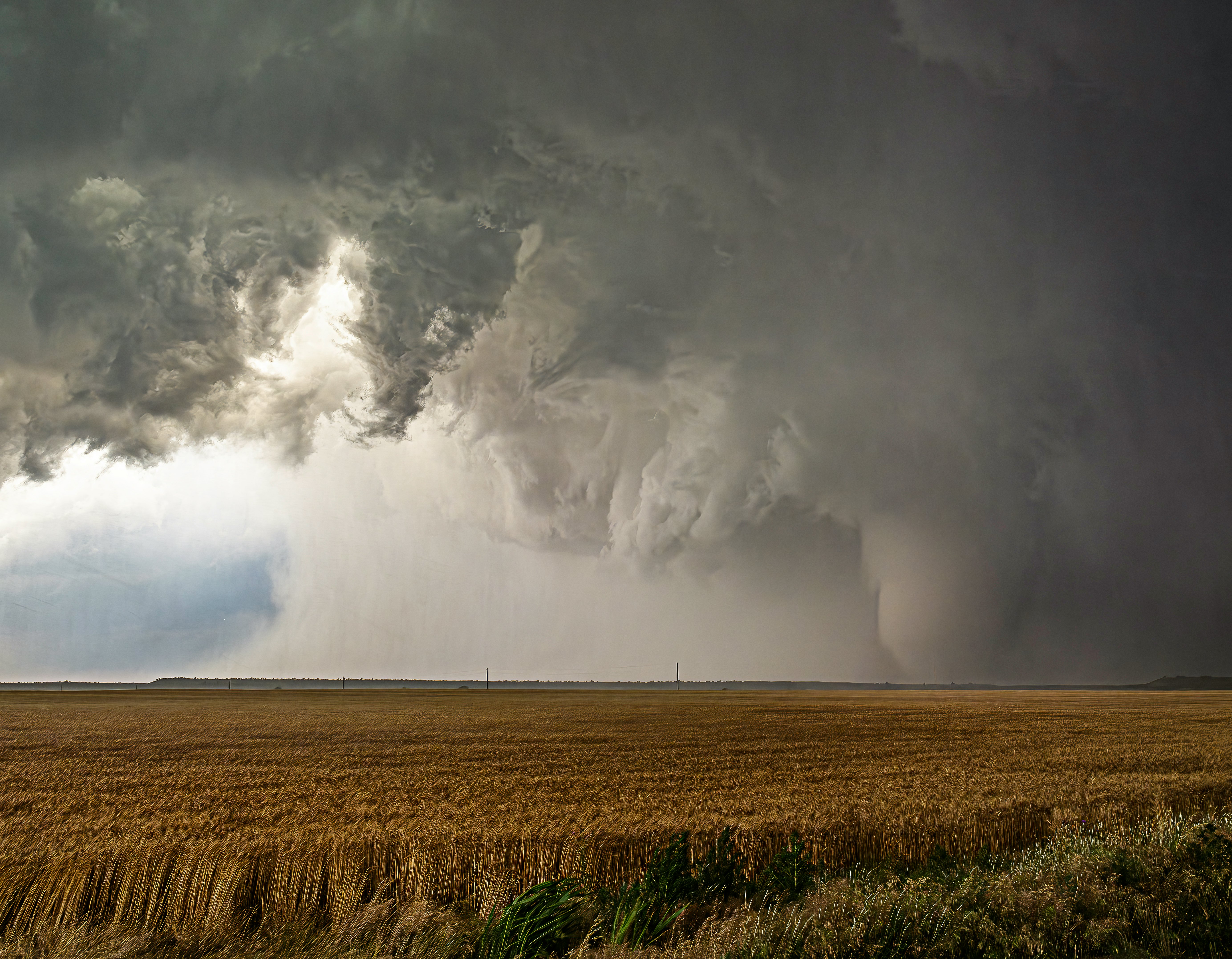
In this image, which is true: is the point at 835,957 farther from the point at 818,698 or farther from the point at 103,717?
the point at 818,698

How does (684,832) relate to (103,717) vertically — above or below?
above

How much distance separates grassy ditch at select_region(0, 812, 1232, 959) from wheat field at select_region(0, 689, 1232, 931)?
0.81 m

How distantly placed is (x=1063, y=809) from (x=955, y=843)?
156 inches

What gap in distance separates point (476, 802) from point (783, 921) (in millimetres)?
10960

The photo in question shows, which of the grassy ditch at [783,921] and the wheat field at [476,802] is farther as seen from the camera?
the wheat field at [476,802]

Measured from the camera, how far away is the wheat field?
33.1ft

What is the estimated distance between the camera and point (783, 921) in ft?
26.3

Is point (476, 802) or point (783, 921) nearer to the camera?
point (783, 921)

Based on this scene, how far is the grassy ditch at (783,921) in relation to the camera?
7.50 m

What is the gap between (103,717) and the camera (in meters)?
60.6

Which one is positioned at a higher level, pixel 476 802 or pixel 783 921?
pixel 783 921

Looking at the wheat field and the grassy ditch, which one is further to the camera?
the wheat field

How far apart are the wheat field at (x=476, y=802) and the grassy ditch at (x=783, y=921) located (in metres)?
0.81

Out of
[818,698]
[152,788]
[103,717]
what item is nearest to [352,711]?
[103,717]
